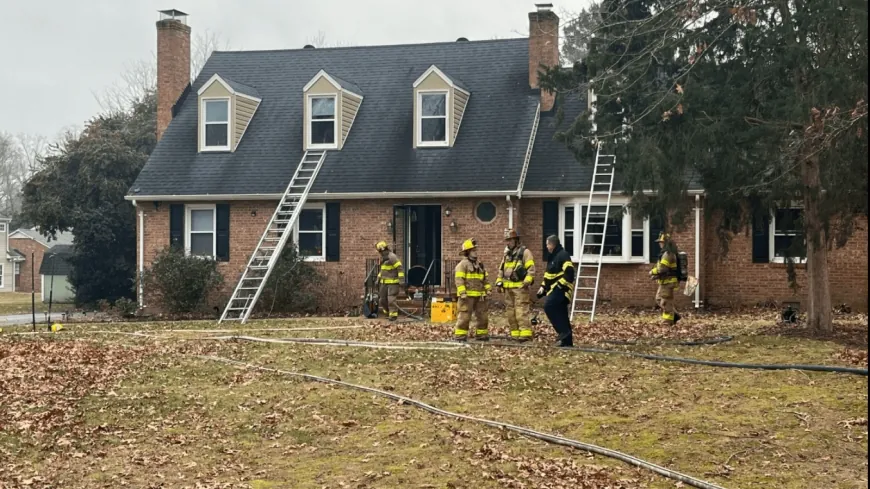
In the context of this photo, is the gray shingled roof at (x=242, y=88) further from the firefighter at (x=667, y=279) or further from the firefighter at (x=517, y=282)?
the firefighter at (x=517, y=282)

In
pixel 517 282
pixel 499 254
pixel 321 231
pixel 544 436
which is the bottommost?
pixel 544 436

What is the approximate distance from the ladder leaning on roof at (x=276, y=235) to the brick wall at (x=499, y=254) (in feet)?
2.55

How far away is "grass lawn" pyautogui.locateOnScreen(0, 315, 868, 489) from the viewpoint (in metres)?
10.4

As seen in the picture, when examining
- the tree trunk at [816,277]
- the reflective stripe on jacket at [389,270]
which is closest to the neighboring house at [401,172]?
the reflective stripe on jacket at [389,270]

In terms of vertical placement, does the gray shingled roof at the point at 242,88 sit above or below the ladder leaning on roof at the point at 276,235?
above

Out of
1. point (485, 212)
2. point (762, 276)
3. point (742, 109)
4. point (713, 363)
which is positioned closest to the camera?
point (713, 363)

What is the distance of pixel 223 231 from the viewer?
3073 centimetres

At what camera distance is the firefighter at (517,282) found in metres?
18.2

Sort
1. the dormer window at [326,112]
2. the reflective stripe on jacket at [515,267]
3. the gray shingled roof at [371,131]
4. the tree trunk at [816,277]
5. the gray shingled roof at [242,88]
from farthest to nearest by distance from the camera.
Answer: the gray shingled roof at [242,88], the dormer window at [326,112], the gray shingled roof at [371,131], the tree trunk at [816,277], the reflective stripe on jacket at [515,267]

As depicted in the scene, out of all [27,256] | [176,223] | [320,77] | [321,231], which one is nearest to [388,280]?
[321,231]

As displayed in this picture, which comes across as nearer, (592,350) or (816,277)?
(592,350)

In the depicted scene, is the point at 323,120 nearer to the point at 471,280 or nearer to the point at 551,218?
the point at 551,218

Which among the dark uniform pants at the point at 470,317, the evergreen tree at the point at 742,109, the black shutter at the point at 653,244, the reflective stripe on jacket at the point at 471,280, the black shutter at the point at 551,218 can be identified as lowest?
the dark uniform pants at the point at 470,317

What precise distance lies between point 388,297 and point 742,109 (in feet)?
31.5
